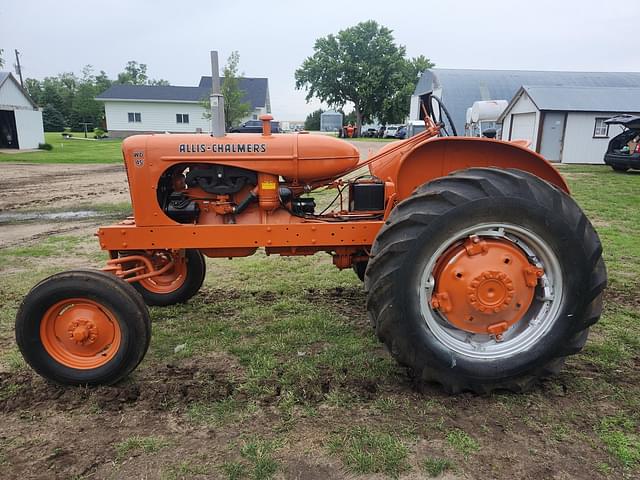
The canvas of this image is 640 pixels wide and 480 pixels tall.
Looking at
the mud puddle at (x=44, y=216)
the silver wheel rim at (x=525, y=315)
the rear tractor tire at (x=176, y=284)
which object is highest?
the silver wheel rim at (x=525, y=315)

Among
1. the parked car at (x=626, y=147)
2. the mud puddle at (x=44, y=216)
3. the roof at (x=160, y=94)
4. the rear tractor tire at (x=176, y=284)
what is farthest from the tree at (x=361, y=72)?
the rear tractor tire at (x=176, y=284)

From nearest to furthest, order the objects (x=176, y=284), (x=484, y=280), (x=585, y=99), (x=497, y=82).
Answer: (x=484, y=280), (x=176, y=284), (x=585, y=99), (x=497, y=82)

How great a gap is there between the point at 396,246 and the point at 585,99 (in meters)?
22.3

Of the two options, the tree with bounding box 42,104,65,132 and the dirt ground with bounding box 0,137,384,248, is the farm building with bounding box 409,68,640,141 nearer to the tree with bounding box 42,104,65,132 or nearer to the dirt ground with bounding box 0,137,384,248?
the dirt ground with bounding box 0,137,384,248

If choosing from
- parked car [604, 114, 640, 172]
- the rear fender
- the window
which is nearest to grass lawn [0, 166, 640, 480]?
the rear fender

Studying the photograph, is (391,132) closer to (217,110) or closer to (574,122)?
A: (574,122)

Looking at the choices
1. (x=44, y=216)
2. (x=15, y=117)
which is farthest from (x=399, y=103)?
(x=44, y=216)

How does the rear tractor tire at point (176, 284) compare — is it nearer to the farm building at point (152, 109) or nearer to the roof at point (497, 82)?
the roof at point (497, 82)

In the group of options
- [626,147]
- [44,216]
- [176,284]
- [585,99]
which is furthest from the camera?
[585,99]

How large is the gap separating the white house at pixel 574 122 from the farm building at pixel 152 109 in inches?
1068

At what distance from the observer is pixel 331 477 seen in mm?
2240

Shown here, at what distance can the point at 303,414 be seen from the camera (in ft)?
8.90

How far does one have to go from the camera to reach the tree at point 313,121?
2610 inches

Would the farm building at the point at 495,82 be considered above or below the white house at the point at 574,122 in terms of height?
above
